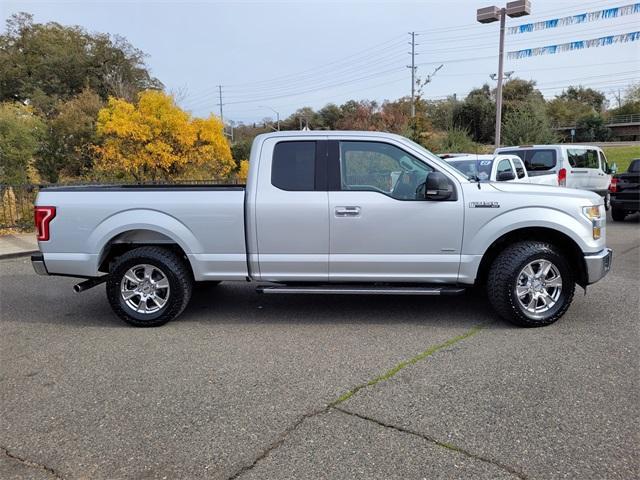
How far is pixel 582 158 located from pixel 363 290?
41.6 feet

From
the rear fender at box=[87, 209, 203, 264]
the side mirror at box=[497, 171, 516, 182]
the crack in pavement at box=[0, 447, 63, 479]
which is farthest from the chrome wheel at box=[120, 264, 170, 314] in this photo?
the side mirror at box=[497, 171, 516, 182]

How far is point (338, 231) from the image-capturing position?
16.9 feet

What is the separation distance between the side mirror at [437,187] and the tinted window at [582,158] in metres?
11.4

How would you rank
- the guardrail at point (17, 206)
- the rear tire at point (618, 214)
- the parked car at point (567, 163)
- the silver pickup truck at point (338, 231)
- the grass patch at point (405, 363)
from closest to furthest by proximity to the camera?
the grass patch at point (405, 363) → the silver pickup truck at point (338, 231) → the guardrail at point (17, 206) → the rear tire at point (618, 214) → the parked car at point (567, 163)

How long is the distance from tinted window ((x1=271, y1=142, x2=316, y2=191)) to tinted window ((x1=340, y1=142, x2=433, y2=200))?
329 mm

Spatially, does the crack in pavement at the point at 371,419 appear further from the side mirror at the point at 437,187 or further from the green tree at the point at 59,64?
the green tree at the point at 59,64

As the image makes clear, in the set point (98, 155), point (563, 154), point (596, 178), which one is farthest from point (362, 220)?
point (98, 155)

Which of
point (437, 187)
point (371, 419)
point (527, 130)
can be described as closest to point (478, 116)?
point (527, 130)

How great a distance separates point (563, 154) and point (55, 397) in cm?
1434

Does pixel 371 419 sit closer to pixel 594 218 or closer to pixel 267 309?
pixel 267 309

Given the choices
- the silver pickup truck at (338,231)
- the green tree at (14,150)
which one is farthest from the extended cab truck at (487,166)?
the green tree at (14,150)

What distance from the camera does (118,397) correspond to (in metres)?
3.80

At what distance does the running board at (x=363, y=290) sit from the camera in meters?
5.12

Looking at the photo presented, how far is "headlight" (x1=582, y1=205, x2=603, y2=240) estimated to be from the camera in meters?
5.13
